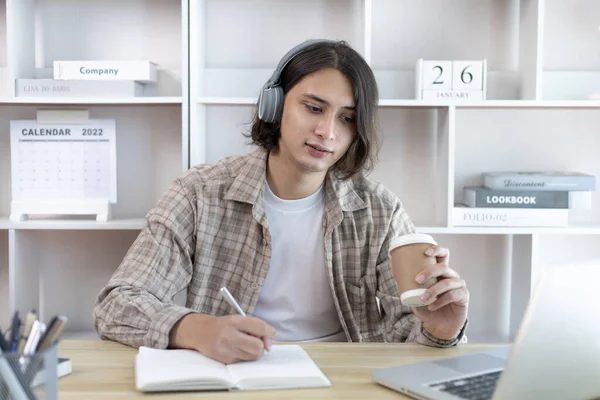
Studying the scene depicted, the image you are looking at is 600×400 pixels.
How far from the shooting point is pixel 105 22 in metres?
2.53

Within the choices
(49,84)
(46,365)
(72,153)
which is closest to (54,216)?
(72,153)

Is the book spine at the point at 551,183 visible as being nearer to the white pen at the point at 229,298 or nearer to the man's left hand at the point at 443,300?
the man's left hand at the point at 443,300

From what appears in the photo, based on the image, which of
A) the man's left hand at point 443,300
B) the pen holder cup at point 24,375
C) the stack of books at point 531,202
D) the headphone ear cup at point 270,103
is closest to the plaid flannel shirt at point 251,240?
the headphone ear cup at point 270,103

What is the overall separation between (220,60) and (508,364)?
1888 millimetres

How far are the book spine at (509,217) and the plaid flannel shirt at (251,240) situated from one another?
0.48 metres

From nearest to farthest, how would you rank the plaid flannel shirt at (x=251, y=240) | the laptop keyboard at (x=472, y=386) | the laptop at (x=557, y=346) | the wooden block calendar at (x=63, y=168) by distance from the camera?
the laptop at (x=557, y=346)
the laptop keyboard at (x=472, y=386)
the plaid flannel shirt at (x=251, y=240)
the wooden block calendar at (x=63, y=168)

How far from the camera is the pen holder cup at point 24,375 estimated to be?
2.47ft

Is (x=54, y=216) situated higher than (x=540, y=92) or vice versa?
(x=540, y=92)

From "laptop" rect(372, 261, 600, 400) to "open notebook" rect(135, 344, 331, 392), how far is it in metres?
0.20

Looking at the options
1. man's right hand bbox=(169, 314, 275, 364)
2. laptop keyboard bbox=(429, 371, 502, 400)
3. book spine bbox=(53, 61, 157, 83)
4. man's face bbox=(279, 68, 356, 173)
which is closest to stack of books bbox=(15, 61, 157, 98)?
book spine bbox=(53, 61, 157, 83)

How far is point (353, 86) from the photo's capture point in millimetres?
1802

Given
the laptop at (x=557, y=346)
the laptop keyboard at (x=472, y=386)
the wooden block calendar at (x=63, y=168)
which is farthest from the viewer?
the wooden block calendar at (x=63, y=168)

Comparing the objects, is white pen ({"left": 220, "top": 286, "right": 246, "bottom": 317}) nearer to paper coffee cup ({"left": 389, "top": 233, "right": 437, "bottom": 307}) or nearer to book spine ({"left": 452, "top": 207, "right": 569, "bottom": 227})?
paper coffee cup ({"left": 389, "top": 233, "right": 437, "bottom": 307})

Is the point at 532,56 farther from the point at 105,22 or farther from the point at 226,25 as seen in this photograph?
the point at 105,22
